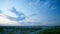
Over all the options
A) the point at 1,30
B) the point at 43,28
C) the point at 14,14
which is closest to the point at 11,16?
the point at 14,14

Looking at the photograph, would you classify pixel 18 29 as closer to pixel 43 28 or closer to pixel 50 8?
pixel 43 28

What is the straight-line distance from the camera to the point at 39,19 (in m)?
3.21

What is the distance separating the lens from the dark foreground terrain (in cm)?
318

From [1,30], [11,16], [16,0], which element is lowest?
[1,30]

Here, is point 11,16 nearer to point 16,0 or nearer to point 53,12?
point 16,0

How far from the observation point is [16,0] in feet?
10.6

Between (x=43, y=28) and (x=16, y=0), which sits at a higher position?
(x=16, y=0)

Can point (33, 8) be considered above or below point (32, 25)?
above

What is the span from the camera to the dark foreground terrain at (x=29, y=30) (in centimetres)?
318

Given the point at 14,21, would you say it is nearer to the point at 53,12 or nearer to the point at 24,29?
the point at 24,29

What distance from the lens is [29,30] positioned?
320 cm

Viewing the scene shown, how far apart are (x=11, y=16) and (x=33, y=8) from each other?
13.5 inches

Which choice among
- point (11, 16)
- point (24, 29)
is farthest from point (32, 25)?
point (11, 16)

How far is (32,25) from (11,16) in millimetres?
335
